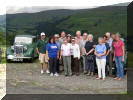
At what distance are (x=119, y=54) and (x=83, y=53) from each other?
1658mm

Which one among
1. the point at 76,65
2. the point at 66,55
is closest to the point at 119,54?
the point at 76,65

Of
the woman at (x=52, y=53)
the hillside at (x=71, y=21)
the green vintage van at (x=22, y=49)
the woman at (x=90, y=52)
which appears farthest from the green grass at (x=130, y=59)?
the green vintage van at (x=22, y=49)

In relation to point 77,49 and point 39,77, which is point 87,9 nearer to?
point 77,49

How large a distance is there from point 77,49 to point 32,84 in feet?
8.04

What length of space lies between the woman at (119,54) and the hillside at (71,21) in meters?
0.92

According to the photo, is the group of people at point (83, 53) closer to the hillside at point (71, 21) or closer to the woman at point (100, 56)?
the woman at point (100, 56)

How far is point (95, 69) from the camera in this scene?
10039mm

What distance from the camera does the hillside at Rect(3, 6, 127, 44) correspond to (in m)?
10.1

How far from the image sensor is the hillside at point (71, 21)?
33.0 feet

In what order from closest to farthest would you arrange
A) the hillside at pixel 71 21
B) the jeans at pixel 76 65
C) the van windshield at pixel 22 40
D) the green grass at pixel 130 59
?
1. the green grass at pixel 130 59
2. the jeans at pixel 76 65
3. the hillside at pixel 71 21
4. the van windshield at pixel 22 40

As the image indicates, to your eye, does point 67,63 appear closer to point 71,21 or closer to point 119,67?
point 119,67

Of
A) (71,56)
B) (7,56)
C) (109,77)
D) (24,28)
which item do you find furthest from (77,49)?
(7,56)

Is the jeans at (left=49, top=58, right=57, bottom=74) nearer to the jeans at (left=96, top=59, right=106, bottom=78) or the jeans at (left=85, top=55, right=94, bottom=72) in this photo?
the jeans at (left=85, top=55, right=94, bottom=72)

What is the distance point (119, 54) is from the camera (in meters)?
8.90
